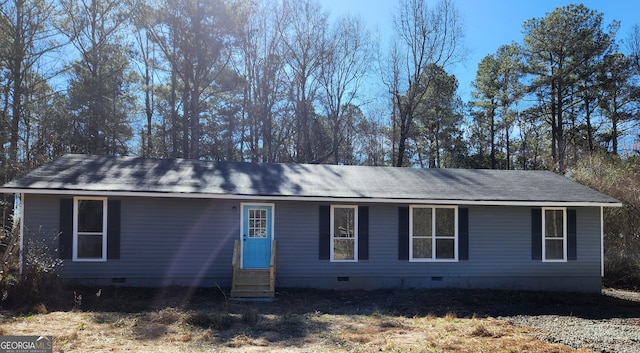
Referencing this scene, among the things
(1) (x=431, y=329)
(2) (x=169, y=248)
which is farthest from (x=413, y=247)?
(2) (x=169, y=248)

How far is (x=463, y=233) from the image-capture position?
11.5m

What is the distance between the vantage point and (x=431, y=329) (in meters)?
7.40

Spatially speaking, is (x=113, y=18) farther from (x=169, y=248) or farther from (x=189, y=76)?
(x=169, y=248)

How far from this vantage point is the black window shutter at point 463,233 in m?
11.5

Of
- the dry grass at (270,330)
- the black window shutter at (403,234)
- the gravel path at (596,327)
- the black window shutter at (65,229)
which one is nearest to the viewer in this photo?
the dry grass at (270,330)

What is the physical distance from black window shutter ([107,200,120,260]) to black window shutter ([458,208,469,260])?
849 cm

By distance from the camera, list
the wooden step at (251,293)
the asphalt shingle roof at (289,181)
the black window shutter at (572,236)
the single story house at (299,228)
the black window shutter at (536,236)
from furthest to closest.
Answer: the black window shutter at (572,236) < the black window shutter at (536,236) < the asphalt shingle roof at (289,181) < the single story house at (299,228) < the wooden step at (251,293)

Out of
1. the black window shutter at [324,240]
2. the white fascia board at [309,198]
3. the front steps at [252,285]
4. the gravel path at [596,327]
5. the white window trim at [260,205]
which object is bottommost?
the gravel path at [596,327]

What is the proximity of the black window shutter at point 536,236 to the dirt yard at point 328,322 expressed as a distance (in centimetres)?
125

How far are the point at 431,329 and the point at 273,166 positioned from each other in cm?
758

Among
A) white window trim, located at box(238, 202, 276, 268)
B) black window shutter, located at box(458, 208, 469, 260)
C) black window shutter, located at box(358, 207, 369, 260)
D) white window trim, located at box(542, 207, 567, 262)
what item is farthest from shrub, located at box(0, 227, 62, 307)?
white window trim, located at box(542, 207, 567, 262)

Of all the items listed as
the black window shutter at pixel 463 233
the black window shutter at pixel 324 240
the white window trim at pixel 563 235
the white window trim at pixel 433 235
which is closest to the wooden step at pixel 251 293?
the black window shutter at pixel 324 240

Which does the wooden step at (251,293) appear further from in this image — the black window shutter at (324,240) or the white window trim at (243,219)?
the black window shutter at (324,240)

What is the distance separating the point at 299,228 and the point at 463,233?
14.2 feet
